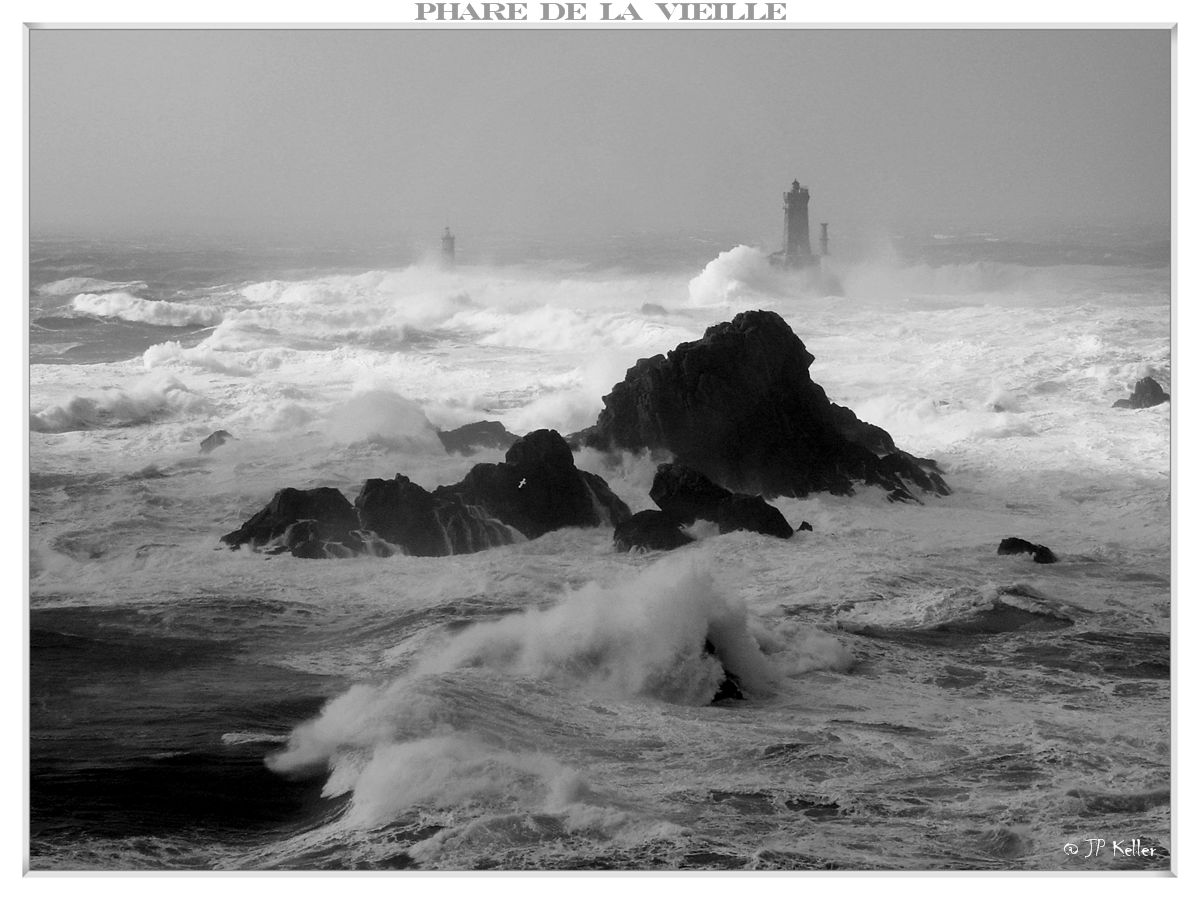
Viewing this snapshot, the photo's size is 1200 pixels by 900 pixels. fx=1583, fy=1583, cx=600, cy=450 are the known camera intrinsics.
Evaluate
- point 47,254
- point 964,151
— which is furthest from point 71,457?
point 964,151

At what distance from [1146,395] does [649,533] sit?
366 centimetres

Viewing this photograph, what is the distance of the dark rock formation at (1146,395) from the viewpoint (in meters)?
11.1

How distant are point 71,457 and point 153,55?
9.07ft

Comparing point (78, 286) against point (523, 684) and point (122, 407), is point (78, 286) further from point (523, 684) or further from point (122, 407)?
point (523, 684)

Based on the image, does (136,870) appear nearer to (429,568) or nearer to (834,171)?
(429,568)

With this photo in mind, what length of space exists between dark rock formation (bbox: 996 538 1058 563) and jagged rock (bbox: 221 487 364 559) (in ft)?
14.7

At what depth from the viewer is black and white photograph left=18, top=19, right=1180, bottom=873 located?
9250mm

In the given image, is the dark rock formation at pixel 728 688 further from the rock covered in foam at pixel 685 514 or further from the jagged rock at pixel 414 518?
the jagged rock at pixel 414 518

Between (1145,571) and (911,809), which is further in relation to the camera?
(1145,571)

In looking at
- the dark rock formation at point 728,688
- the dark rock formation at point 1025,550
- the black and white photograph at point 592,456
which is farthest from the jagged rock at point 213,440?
the dark rock formation at point 1025,550

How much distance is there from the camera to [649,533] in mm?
11141

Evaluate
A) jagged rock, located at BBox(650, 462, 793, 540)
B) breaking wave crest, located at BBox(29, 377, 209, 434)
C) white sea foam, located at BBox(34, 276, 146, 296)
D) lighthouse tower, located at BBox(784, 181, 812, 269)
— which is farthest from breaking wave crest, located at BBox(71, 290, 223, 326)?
lighthouse tower, located at BBox(784, 181, 812, 269)
